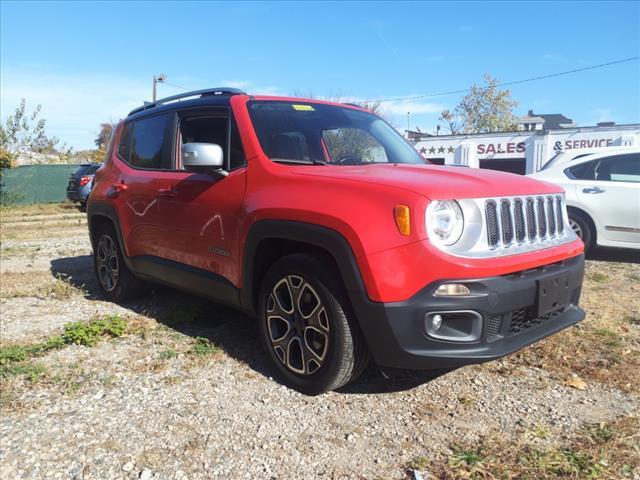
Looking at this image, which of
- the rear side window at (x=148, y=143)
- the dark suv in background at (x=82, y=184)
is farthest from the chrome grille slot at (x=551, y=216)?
the dark suv in background at (x=82, y=184)

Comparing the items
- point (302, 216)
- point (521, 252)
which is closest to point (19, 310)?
point (302, 216)

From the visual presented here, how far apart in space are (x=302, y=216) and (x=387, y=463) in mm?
1355

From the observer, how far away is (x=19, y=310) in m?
5.24

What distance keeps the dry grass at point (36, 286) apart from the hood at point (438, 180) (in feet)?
12.0

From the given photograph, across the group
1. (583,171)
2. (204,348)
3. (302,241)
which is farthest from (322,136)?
(583,171)

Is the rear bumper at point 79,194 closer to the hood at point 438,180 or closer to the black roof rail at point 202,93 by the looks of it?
the black roof rail at point 202,93

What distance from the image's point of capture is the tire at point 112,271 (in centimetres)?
532

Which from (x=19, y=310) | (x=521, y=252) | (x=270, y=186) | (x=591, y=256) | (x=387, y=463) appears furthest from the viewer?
(x=591, y=256)

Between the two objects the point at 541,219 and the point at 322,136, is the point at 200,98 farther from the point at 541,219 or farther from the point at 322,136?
the point at 541,219

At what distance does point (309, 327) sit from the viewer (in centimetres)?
322

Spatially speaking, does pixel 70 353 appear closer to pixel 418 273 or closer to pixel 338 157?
pixel 338 157

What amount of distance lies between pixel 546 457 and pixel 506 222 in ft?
3.91

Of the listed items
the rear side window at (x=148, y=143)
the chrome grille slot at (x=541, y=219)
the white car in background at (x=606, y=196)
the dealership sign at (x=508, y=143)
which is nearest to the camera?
the chrome grille slot at (x=541, y=219)

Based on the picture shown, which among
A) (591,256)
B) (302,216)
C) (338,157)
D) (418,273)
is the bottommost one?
(591,256)
